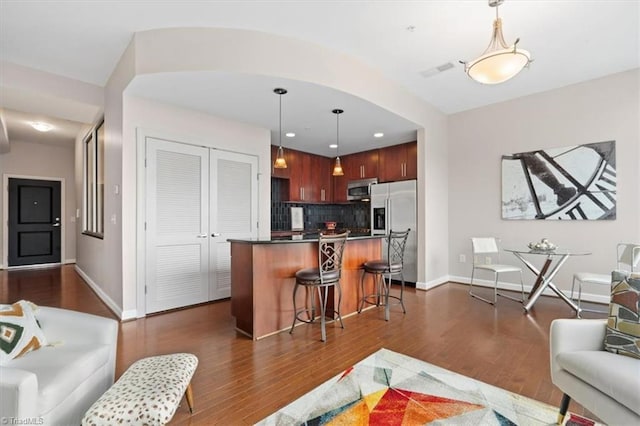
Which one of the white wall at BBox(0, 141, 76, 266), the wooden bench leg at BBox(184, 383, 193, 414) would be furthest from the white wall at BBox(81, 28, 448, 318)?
the white wall at BBox(0, 141, 76, 266)

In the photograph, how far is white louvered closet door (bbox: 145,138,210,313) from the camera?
3650mm

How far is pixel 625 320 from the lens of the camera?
1607 millimetres

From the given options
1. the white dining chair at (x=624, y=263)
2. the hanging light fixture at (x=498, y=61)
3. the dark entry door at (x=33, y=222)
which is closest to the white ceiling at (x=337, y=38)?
the hanging light fixture at (x=498, y=61)

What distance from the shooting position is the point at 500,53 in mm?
2314

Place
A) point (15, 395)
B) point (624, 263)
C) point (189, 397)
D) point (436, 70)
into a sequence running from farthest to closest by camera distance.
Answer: point (436, 70)
point (624, 263)
point (189, 397)
point (15, 395)

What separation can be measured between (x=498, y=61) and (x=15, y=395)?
3.50 metres

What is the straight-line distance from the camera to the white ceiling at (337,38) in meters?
2.65

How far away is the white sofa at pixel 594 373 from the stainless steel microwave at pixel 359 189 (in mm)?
4355

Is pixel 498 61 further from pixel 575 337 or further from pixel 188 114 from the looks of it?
pixel 188 114

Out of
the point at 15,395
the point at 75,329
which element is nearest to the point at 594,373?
the point at 15,395

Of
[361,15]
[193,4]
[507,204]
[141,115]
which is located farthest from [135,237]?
[507,204]

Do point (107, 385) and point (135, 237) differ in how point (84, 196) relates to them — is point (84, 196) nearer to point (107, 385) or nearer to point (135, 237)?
point (135, 237)

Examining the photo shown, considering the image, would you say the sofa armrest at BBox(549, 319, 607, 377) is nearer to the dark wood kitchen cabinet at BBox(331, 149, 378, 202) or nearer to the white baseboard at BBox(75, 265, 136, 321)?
the white baseboard at BBox(75, 265, 136, 321)

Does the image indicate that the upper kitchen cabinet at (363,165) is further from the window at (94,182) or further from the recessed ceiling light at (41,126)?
the recessed ceiling light at (41,126)
